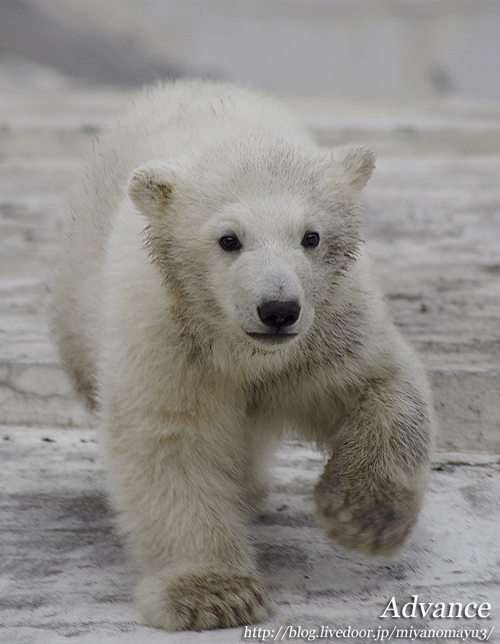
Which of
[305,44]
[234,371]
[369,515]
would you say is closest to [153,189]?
[234,371]

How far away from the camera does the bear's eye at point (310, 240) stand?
2.73m

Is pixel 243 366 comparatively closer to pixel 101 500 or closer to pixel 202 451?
pixel 202 451

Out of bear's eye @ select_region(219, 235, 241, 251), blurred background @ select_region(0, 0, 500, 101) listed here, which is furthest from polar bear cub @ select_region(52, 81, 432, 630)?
blurred background @ select_region(0, 0, 500, 101)

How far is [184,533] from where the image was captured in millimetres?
2828

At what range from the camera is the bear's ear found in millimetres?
2988

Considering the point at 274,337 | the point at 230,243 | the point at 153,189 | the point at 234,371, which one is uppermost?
the point at 153,189

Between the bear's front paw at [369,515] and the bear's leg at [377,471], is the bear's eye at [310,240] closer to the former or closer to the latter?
the bear's leg at [377,471]

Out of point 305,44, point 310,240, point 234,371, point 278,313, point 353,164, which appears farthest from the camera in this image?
point 305,44

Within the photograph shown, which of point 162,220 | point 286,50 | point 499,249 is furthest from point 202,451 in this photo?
point 286,50

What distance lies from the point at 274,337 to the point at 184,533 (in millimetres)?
706

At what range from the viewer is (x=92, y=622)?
266cm

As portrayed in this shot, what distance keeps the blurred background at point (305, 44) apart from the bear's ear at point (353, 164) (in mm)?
14245

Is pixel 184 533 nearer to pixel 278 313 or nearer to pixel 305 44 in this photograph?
pixel 278 313

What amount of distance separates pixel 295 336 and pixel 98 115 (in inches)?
339
